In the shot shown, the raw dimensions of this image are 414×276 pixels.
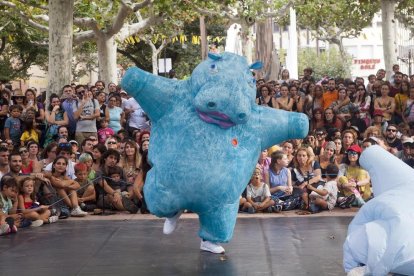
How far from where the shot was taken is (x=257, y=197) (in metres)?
10.2

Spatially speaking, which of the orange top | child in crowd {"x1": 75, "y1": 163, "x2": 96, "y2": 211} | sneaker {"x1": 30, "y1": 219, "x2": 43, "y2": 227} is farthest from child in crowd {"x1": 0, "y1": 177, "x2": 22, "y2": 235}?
the orange top

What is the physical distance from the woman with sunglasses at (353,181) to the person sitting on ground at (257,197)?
3.19 feet

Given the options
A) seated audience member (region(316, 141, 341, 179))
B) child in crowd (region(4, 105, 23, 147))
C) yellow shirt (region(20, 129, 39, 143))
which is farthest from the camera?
child in crowd (region(4, 105, 23, 147))

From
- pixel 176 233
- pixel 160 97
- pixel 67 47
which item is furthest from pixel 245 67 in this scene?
pixel 67 47

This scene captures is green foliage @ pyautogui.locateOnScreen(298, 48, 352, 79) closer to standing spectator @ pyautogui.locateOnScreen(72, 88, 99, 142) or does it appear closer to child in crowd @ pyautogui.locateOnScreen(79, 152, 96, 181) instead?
standing spectator @ pyautogui.locateOnScreen(72, 88, 99, 142)

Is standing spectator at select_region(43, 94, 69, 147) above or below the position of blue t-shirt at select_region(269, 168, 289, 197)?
above

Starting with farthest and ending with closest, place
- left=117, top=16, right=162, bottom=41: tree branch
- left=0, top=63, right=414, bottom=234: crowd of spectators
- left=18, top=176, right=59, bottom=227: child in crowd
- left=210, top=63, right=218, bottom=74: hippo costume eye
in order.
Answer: left=117, top=16, right=162, bottom=41: tree branch < left=0, top=63, right=414, bottom=234: crowd of spectators < left=18, top=176, right=59, bottom=227: child in crowd < left=210, top=63, right=218, bottom=74: hippo costume eye

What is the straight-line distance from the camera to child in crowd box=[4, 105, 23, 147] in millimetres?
11883

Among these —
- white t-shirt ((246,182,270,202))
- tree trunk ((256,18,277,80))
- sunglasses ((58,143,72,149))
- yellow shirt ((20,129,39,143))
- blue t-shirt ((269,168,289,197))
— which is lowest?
white t-shirt ((246,182,270,202))

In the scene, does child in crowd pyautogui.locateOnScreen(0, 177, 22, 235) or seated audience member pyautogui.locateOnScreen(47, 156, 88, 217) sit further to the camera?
seated audience member pyautogui.locateOnScreen(47, 156, 88, 217)

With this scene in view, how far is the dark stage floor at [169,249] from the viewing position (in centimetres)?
684

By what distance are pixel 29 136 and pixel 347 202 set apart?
466cm

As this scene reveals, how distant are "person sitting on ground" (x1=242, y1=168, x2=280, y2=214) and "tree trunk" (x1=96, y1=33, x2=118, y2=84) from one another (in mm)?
9265

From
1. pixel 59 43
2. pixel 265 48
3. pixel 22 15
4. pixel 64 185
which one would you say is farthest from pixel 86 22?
pixel 64 185
